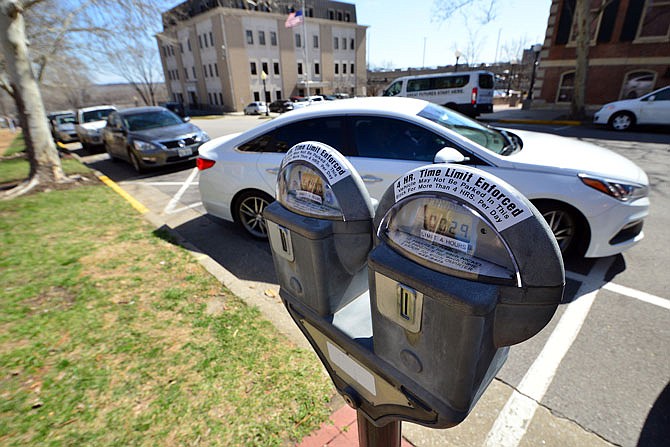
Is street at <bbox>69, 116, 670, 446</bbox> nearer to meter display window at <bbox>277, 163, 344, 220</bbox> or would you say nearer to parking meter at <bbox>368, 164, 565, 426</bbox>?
parking meter at <bbox>368, 164, 565, 426</bbox>

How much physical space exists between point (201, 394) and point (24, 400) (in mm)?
934

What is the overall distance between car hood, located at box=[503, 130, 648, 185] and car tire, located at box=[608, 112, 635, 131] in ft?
29.7

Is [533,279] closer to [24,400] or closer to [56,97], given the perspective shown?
[24,400]

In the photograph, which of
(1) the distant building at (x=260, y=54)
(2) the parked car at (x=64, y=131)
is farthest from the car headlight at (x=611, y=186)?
(1) the distant building at (x=260, y=54)

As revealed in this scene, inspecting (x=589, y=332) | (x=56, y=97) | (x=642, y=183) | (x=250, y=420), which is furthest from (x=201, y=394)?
(x=56, y=97)

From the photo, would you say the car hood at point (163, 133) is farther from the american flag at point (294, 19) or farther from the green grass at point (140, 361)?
the american flag at point (294, 19)

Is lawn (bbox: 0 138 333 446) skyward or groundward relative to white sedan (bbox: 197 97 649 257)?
groundward

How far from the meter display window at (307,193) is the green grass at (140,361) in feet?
3.86

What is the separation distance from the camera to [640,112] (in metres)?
9.53

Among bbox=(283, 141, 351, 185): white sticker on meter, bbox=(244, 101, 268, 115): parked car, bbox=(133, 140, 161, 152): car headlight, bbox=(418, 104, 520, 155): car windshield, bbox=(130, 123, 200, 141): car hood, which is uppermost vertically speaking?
bbox=(283, 141, 351, 185): white sticker on meter

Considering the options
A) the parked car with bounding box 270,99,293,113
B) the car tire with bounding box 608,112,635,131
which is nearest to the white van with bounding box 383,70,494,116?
the car tire with bounding box 608,112,635,131

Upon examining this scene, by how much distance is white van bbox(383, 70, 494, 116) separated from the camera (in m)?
14.7

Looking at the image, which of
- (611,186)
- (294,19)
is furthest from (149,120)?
(294,19)

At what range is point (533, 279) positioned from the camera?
665mm
